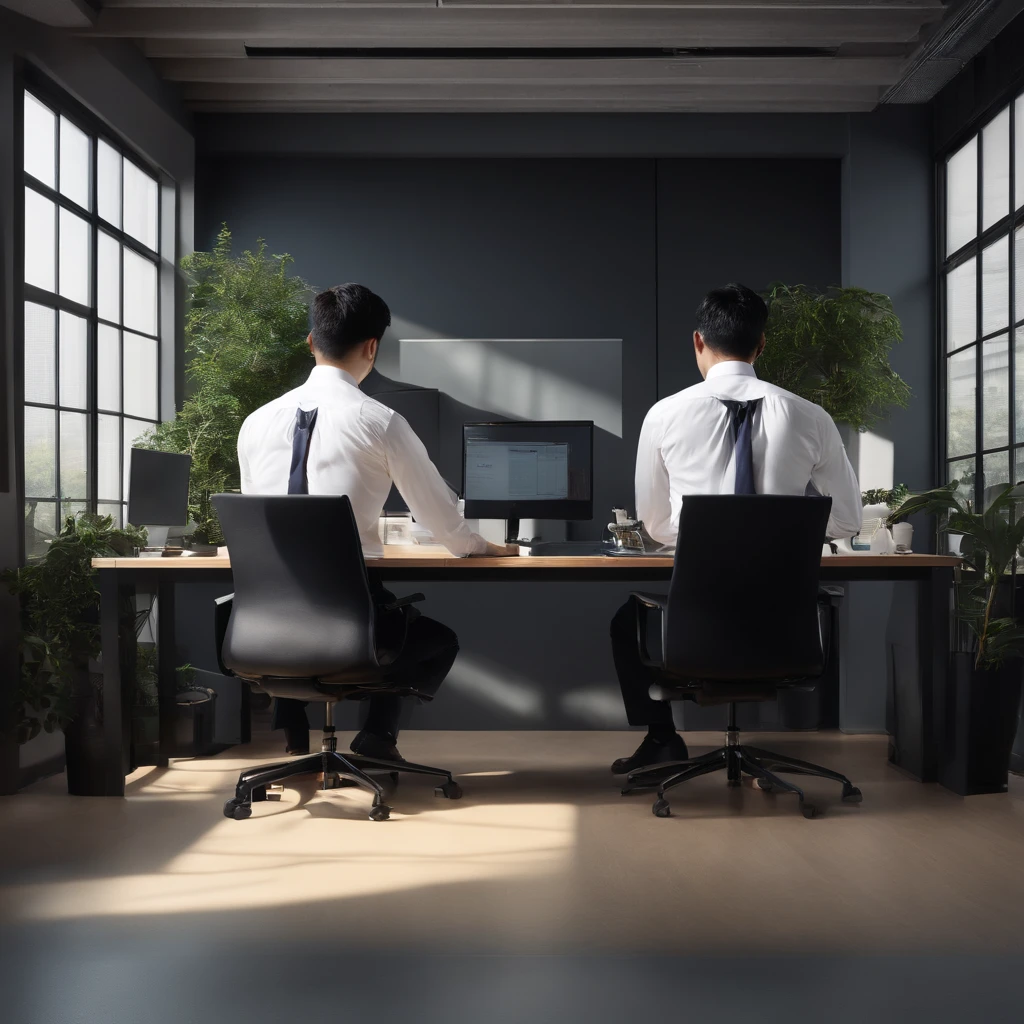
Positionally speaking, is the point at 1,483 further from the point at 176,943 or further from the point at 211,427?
the point at 176,943

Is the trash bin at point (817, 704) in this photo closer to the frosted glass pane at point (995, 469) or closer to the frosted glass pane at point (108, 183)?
the frosted glass pane at point (995, 469)

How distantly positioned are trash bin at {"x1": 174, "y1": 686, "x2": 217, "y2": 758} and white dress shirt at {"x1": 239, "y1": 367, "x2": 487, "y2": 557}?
55.3 inches

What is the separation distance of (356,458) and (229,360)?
6.77ft

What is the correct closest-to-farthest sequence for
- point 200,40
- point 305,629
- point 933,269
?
1. point 305,629
2. point 200,40
3. point 933,269

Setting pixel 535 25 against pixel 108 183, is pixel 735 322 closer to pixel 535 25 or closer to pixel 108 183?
pixel 535 25

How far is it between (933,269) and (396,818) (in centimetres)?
410

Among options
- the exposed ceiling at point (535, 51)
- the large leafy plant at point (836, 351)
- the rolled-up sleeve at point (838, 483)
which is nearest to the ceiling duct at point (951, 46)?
the exposed ceiling at point (535, 51)

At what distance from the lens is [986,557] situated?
407 centimetres

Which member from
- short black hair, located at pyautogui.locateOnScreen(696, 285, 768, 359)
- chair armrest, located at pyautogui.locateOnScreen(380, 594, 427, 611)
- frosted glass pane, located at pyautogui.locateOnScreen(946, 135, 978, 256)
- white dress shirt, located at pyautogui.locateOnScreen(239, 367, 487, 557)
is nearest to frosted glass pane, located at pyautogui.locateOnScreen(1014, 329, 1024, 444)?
frosted glass pane, located at pyautogui.locateOnScreen(946, 135, 978, 256)

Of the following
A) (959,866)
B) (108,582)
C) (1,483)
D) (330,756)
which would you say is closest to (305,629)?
(330,756)

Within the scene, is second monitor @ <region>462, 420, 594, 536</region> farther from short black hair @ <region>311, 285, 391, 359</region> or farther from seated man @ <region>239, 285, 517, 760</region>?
short black hair @ <region>311, 285, 391, 359</region>

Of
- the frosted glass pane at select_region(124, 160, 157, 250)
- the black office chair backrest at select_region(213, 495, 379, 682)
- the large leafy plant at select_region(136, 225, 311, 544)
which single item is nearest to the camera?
the black office chair backrest at select_region(213, 495, 379, 682)

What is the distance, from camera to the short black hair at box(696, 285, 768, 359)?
3471 millimetres

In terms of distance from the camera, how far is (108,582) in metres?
3.66
